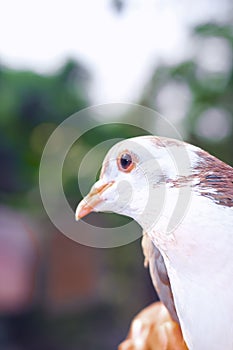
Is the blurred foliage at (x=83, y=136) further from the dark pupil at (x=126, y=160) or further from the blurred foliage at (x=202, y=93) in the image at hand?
the dark pupil at (x=126, y=160)

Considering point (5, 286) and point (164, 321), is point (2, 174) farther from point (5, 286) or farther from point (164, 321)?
point (164, 321)

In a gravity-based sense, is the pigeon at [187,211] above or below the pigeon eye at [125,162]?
below

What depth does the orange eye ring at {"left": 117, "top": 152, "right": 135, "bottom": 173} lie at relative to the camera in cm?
46

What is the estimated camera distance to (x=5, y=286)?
1.98 metres

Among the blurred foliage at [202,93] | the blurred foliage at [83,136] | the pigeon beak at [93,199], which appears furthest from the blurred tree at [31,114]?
the pigeon beak at [93,199]

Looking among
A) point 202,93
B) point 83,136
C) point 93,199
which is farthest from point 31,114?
point 93,199

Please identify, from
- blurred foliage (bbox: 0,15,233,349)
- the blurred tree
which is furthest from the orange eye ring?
the blurred tree

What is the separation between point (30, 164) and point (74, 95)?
27 cm

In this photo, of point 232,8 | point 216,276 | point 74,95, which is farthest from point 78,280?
point 216,276

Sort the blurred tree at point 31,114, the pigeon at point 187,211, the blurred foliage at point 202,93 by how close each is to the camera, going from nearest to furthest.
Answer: the pigeon at point 187,211
the blurred foliage at point 202,93
the blurred tree at point 31,114

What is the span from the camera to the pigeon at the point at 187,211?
1.47 ft

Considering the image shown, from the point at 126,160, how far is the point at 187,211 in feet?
0.20

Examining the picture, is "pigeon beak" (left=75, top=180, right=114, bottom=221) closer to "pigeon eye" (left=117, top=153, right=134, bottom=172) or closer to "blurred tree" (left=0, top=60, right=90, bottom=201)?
"pigeon eye" (left=117, top=153, right=134, bottom=172)

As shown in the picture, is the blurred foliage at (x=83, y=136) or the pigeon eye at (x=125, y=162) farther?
the blurred foliage at (x=83, y=136)
